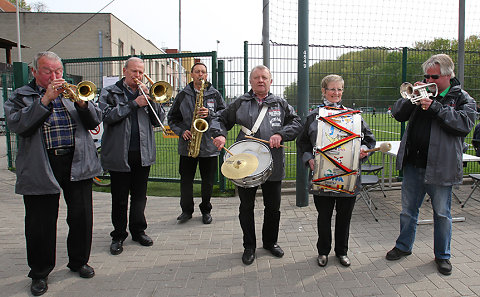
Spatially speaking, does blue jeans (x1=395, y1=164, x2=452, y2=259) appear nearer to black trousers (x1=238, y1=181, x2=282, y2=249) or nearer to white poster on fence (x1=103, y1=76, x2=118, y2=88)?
black trousers (x1=238, y1=181, x2=282, y2=249)

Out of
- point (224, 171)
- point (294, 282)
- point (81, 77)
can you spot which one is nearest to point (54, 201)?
point (224, 171)

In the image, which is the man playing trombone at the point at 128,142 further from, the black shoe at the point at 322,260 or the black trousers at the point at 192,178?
the black shoe at the point at 322,260

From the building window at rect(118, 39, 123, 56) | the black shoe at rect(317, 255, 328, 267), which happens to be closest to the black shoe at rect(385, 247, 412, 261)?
the black shoe at rect(317, 255, 328, 267)

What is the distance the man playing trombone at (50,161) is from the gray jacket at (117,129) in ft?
1.23

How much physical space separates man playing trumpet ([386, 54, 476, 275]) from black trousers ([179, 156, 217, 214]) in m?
2.48

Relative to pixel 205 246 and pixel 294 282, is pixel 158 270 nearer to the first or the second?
pixel 205 246

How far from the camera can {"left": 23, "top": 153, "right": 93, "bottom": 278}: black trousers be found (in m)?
3.22

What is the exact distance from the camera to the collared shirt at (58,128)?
3199 millimetres

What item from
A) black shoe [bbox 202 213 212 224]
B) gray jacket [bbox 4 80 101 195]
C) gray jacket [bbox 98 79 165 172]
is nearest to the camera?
gray jacket [bbox 4 80 101 195]

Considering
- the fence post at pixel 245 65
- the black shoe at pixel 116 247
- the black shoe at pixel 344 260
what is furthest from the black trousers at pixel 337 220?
the fence post at pixel 245 65

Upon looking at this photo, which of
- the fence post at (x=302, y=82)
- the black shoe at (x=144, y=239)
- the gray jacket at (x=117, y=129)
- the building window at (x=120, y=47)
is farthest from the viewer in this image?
the building window at (x=120, y=47)

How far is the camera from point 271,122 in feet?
12.4

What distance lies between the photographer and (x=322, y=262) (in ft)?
12.0

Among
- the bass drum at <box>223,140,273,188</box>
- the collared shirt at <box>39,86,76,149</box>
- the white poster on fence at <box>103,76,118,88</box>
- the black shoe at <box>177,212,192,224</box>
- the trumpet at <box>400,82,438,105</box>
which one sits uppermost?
the white poster on fence at <box>103,76,118,88</box>
